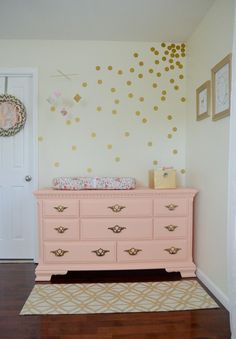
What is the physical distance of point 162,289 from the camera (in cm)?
248

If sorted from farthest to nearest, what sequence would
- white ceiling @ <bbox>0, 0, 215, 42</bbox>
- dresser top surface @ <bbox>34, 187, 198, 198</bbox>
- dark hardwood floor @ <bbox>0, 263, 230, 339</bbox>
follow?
dresser top surface @ <bbox>34, 187, 198, 198</bbox> < white ceiling @ <bbox>0, 0, 215, 42</bbox> < dark hardwood floor @ <bbox>0, 263, 230, 339</bbox>

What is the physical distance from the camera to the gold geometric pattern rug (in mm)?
2142

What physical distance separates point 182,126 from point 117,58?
1052mm

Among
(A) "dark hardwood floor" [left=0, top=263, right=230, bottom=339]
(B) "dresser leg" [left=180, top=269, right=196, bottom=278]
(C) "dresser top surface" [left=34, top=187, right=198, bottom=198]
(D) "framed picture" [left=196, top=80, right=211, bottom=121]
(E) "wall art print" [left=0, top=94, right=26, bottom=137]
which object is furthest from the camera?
(E) "wall art print" [left=0, top=94, right=26, bottom=137]

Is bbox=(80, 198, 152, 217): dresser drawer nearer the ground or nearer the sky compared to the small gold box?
nearer the ground

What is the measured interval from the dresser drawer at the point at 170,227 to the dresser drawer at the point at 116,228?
7 cm

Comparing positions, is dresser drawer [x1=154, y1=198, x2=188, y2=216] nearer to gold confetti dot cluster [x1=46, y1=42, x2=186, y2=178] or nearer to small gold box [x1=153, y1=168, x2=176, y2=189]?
small gold box [x1=153, y1=168, x2=176, y2=189]

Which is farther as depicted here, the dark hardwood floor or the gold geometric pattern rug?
the gold geometric pattern rug

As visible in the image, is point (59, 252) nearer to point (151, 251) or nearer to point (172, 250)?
point (151, 251)

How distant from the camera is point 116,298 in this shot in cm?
230

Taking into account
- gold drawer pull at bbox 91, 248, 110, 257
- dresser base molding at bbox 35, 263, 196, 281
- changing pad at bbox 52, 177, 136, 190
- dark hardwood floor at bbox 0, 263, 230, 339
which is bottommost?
dark hardwood floor at bbox 0, 263, 230, 339

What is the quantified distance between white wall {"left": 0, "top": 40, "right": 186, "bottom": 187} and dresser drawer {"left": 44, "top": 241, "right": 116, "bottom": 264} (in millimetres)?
770

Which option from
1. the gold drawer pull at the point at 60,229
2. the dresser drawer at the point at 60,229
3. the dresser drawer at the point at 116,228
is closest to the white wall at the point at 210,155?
the dresser drawer at the point at 116,228

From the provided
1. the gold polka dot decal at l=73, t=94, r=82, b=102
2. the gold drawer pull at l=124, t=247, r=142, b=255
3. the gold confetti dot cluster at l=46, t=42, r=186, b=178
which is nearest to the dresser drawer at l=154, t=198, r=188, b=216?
the gold drawer pull at l=124, t=247, r=142, b=255
